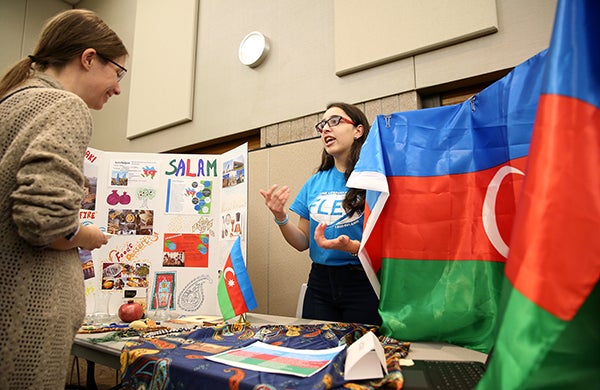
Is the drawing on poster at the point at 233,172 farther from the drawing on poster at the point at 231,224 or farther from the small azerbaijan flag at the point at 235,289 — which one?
the small azerbaijan flag at the point at 235,289

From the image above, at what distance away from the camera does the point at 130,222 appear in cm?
212

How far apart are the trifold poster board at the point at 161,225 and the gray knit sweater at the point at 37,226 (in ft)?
3.67

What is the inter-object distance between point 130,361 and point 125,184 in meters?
1.42

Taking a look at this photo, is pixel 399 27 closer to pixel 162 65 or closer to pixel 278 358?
pixel 278 358

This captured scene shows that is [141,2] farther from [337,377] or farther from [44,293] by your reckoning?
[337,377]

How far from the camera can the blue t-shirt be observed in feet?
4.89

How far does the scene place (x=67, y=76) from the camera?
1004 mm

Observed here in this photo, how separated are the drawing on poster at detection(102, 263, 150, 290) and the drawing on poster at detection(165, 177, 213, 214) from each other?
14.0 inches

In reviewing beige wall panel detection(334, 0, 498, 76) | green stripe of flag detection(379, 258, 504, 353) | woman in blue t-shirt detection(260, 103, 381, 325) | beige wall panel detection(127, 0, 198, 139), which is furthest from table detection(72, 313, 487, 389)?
beige wall panel detection(127, 0, 198, 139)

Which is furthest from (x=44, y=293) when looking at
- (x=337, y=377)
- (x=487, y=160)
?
(x=487, y=160)

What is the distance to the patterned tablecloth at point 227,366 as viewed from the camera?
75cm

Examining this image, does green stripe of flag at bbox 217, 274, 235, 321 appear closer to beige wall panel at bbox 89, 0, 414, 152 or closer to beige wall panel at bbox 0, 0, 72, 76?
beige wall panel at bbox 89, 0, 414, 152

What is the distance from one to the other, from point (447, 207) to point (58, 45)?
1211 mm

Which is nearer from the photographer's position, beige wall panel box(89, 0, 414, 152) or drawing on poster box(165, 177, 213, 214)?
drawing on poster box(165, 177, 213, 214)
